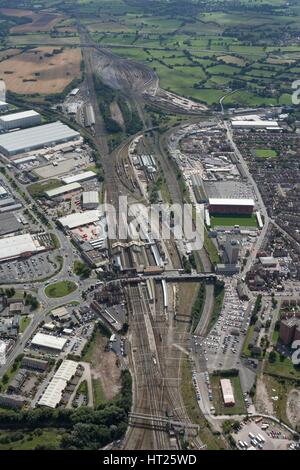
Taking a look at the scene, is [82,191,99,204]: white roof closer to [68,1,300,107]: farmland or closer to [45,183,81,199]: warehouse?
[45,183,81,199]: warehouse

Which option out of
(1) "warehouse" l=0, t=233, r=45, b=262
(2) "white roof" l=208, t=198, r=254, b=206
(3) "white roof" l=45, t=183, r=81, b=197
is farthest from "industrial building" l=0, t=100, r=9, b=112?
(2) "white roof" l=208, t=198, r=254, b=206

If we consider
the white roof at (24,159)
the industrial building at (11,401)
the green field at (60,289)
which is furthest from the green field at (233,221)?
the industrial building at (11,401)

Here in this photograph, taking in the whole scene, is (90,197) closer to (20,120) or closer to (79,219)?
(79,219)

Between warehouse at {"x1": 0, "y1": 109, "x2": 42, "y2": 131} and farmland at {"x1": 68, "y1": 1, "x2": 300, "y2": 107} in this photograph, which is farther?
farmland at {"x1": 68, "y1": 1, "x2": 300, "y2": 107}

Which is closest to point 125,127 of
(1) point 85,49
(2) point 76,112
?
Answer: (2) point 76,112

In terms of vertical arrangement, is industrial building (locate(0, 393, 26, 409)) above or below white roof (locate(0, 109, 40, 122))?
below
